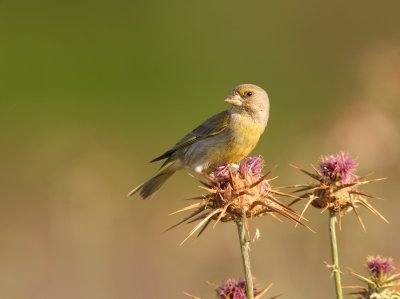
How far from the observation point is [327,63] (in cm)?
2158

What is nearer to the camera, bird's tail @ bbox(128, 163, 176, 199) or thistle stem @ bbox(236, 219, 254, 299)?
thistle stem @ bbox(236, 219, 254, 299)

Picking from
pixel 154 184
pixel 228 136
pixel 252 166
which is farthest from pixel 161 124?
pixel 252 166

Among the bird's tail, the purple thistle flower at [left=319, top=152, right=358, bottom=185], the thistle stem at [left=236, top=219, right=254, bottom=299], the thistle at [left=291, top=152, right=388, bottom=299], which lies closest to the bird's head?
the bird's tail

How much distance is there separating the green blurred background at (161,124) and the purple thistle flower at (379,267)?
1693mm

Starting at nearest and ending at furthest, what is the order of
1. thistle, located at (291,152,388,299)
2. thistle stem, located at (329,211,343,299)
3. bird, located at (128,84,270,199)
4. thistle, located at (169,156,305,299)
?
thistle stem, located at (329,211,343,299), thistle, located at (169,156,305,299), thistle, located at (291,152,388,299), bird, located at (128,84,270,199)

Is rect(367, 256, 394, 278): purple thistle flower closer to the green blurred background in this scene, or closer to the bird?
the green blurred background

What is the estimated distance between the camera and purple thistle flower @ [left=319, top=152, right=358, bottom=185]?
656 centimetres

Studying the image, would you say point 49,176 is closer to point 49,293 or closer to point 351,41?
point 49,293

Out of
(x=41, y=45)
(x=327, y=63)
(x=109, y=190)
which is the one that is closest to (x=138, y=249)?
(x=109, y=190)

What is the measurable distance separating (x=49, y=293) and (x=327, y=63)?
11.5m

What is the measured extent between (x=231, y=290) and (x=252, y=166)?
1.03 meters

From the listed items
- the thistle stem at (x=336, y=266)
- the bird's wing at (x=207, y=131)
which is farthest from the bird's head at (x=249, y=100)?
the thistle stem at (x=336, y=266)

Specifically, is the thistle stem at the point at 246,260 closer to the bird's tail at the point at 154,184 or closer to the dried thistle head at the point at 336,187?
the dried thistle head at the point at 336,187

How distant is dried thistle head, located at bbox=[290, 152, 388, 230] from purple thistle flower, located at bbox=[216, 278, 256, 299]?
0.73m
